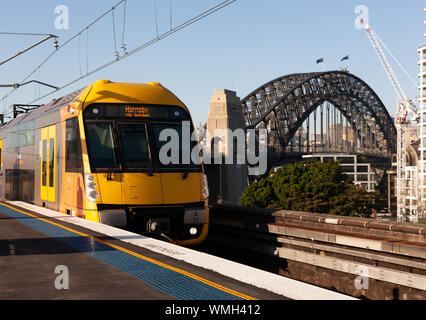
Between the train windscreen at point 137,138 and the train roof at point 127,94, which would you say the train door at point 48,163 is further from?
the train windscreen at point 137,138

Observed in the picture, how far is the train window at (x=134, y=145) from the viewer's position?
13211 millimetres

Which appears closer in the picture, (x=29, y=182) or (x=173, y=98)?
(x=173, y=98)

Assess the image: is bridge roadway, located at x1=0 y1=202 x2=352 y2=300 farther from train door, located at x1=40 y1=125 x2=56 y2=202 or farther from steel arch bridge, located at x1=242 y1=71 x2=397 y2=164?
steel arch bridge, located at x1=242 y1=71 x2=397 y2=164

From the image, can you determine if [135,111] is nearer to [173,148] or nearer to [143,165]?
[173,148]

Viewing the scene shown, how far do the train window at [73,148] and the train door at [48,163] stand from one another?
5.18 feet

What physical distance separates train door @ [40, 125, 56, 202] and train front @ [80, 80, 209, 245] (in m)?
3.04

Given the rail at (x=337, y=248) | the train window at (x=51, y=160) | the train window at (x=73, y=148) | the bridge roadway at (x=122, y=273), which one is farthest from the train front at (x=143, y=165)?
the train window at (x=51, y=160)

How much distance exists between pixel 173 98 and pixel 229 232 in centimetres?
548

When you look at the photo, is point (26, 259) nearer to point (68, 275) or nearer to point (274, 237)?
point (68, 275)

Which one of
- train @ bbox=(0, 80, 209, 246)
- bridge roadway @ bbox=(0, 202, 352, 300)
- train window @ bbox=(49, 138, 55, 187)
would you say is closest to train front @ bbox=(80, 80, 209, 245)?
train @ bbox=(0, 80, 209, 246)

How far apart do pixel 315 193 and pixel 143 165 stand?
5182 cm
